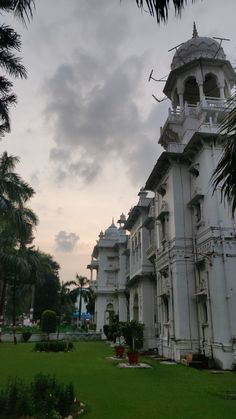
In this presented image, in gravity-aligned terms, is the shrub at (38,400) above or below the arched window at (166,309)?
below

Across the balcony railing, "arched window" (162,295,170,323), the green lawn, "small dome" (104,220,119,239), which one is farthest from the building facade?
the green lawn

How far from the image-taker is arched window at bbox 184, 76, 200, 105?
26.2 meters

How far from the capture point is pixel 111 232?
49.2 m

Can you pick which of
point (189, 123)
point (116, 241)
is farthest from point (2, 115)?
point (116, 241)

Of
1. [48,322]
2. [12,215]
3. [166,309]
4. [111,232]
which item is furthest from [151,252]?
[111,232]

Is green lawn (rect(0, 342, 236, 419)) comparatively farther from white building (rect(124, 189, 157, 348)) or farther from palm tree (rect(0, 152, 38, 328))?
white building (rect(124, 189, 157, 348))

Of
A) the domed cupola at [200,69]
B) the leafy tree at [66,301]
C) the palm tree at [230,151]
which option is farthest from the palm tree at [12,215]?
the leafy tree at [66,301]

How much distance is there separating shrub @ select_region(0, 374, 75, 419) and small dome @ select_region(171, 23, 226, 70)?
22246 mm

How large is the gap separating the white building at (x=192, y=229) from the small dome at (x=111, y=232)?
19474 mm

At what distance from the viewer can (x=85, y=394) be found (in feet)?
34.2

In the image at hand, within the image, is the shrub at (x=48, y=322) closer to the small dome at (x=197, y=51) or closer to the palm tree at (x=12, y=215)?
the palm tree at (x=12, y=215)

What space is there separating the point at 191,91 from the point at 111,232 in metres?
25.9

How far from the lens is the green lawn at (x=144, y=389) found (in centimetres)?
862

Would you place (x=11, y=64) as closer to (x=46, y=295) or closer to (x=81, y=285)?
(x=46, y=295)
